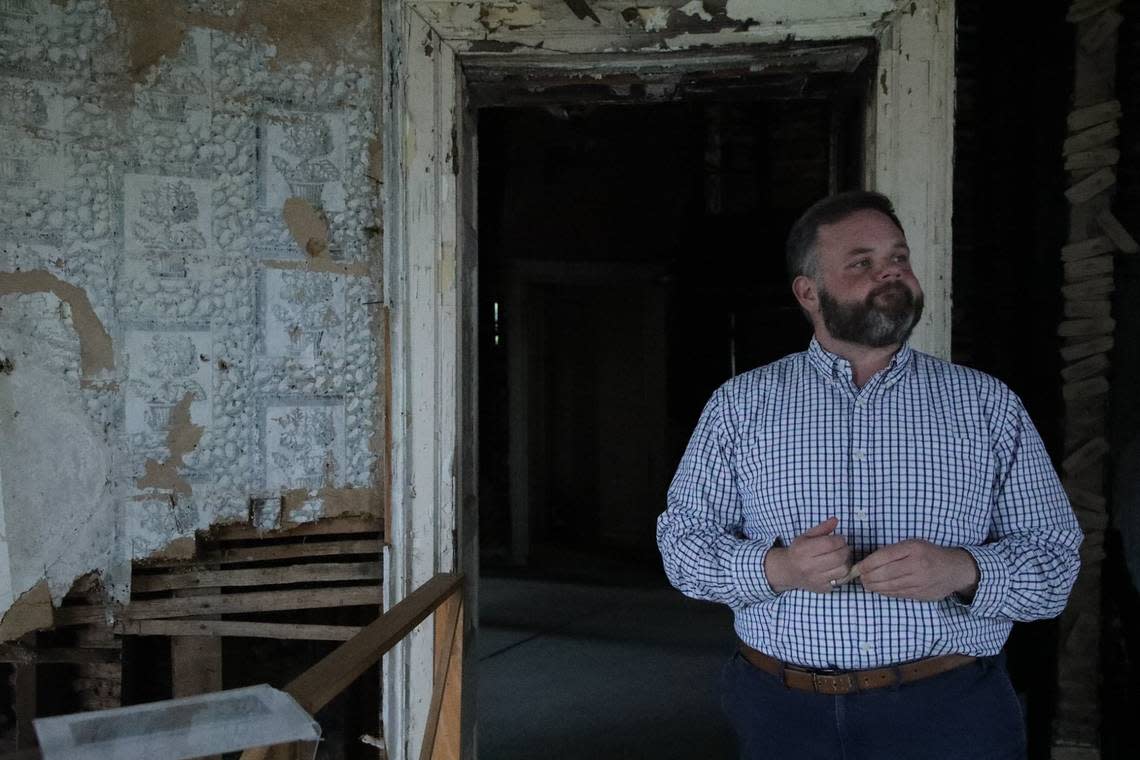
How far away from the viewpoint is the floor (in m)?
3.47

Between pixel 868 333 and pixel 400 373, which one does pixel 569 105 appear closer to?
pixel 400 373

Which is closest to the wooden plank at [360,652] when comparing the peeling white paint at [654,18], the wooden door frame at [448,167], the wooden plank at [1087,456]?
the wooden door frame at [448,167]

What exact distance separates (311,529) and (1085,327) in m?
2.24

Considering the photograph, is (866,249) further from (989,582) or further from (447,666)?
(447,666)

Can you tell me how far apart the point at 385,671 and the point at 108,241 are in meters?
1.12

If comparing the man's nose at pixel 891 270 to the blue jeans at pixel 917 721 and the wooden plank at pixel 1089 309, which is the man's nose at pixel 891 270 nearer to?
the blue jeans at pixel 917 721

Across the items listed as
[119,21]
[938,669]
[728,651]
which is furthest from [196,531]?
[728,651]

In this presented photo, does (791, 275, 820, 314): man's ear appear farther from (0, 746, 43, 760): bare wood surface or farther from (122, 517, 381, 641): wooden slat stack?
(0, 746, 43, 760): bare wood surface

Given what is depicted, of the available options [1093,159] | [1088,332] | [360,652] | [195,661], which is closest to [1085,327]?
[1088,332]

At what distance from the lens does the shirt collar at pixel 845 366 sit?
5.15 ft

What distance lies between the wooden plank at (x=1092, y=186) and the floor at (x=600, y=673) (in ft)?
7.10

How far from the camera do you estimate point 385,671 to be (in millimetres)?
2139

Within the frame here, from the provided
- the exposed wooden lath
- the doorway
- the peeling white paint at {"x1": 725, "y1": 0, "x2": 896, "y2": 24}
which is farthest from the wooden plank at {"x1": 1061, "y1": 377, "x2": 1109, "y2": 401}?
the doorway

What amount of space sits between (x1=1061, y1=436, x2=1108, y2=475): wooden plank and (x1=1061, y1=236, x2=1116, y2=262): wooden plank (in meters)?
0.53
